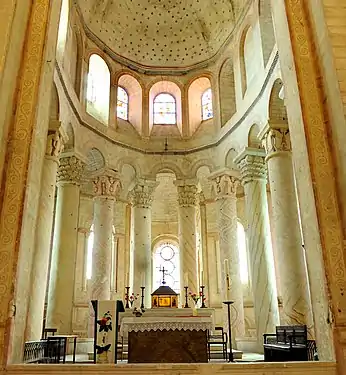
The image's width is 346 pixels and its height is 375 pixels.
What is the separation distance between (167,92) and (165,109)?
33.9 inches

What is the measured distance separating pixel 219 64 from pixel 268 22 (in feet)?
13.8

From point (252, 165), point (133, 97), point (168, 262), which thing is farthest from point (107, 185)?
point (168, 262)

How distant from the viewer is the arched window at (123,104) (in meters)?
18.7

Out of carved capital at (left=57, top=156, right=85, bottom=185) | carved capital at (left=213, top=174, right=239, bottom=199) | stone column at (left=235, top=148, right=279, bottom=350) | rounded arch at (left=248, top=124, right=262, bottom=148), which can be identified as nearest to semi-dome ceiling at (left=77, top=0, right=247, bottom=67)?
rounded arch at (left=248, top=124, right=262, bottom=148)

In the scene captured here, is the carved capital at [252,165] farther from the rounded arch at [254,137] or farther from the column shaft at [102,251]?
the column shaft at [102,251]

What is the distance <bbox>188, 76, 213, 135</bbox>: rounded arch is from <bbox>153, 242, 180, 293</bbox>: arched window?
894 centimetres

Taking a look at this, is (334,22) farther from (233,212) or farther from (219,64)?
(219,64)

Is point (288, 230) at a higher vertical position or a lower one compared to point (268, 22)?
lower

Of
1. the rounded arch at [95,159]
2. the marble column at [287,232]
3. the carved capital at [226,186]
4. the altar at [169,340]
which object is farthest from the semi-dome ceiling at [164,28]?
the altar at [169,340]

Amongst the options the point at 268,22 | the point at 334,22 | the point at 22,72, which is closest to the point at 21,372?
the point at 22,72

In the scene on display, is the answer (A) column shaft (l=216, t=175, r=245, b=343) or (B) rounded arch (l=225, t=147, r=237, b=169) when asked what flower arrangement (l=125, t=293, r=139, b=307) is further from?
(B) rounded arch (l=225, t=147, r=237, b=169)

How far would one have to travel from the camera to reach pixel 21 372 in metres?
5.47

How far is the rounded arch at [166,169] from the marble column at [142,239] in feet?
1.62

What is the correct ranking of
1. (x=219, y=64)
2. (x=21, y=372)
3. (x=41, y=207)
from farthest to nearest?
(x=219, y=64)
(x=41, y=207)
(x=21, y=372)
